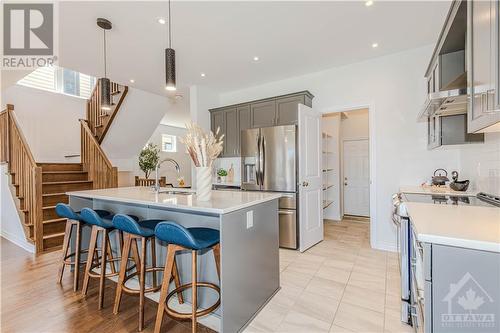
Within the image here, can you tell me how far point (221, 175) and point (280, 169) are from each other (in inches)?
63.7

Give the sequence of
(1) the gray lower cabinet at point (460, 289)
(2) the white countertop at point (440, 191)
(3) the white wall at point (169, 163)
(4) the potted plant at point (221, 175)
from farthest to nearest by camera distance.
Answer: (3) the white wall at point (169, 163)
(4) the potted plant at point (221, 175)
(2) the white countertop at point (440, 191)
(1) the gray lower cabinet at point (460, 289)

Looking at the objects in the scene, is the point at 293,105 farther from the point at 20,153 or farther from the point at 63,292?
the point at 20,153

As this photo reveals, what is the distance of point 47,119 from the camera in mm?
5777

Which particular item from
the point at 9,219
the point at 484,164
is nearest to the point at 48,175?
the point at 9,219

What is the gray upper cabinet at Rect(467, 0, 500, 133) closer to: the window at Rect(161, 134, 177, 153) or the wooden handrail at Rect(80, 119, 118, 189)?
the wooden handrail at Rect(80, 119, 118, 189)

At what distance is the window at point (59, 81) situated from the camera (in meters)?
5.58

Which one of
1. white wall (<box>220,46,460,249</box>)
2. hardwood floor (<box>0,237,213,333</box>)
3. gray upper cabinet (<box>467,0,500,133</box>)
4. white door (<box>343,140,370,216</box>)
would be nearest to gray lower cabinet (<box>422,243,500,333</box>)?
gray upper cabinet (<box>467,0,500,133</box>)

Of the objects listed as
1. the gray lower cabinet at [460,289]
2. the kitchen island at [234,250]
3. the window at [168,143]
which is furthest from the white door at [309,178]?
the window at [168,143]

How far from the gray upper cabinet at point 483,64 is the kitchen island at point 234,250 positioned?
1544 millimetres

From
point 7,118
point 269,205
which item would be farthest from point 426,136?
point 7,118

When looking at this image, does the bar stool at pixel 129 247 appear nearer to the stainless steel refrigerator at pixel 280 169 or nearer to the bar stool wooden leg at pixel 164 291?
the bar stool wooden leg at pixel 164 291

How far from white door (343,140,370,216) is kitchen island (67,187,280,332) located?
13.9 ft

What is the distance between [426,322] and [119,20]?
12.0 feet

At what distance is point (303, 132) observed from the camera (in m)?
3.65
